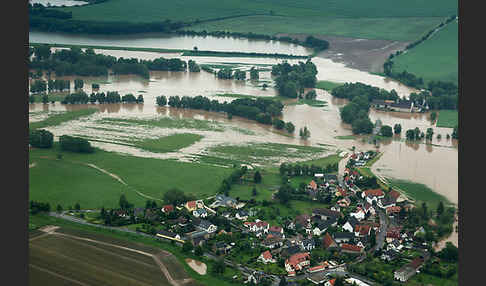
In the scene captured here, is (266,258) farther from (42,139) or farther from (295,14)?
(295,14)

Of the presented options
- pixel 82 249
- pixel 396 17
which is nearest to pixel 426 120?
pixel 82 249

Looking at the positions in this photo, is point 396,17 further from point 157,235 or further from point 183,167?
point 157,235

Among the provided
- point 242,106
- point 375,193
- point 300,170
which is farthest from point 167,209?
point 242,106

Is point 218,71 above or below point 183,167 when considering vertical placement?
above

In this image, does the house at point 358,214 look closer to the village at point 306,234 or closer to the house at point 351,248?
the village at point 306,234

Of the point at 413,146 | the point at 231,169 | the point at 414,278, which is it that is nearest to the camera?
the point at 414,278

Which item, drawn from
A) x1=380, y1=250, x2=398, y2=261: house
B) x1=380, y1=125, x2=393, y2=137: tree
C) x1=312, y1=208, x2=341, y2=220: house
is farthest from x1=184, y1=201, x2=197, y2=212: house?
x1=380, y1=125, x2=393, y2=137: tree

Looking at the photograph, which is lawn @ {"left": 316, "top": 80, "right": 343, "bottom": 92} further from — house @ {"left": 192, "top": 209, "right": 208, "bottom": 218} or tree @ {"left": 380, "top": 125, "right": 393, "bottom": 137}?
house @ {"left": 192, "top": 209, "right": 208, "bottom": 218}
